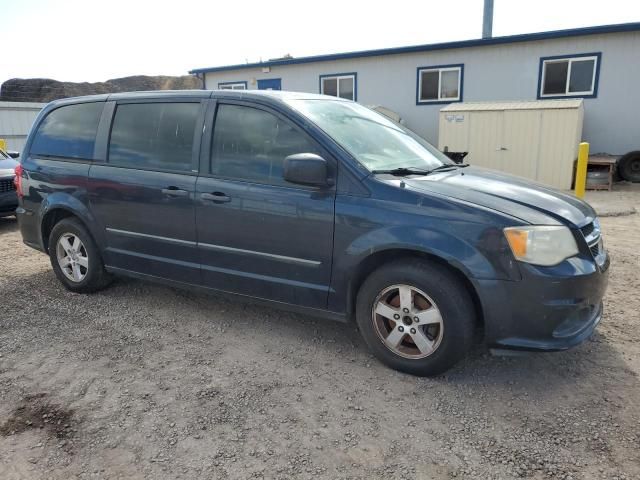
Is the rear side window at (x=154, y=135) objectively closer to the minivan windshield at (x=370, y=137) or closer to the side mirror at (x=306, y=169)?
the minivan windshield at (x=370, y=137)

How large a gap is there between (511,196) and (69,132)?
3.88 metres

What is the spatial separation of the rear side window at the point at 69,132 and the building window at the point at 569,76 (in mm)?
12739

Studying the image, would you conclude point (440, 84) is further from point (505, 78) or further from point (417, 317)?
point (417, 317)

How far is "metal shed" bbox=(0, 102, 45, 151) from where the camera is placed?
50.8 ft

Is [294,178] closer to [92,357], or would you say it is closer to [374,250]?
[374,250]

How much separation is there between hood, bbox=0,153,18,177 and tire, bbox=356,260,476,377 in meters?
7.51

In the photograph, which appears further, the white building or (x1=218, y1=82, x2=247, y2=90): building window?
(x1=218, y1=82, x2=247, y2=90): building window

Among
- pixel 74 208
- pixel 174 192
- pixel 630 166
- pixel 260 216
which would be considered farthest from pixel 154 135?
pixel 630 166

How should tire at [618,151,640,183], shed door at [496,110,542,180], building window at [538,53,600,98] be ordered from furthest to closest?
building window at [538,53,600,98] → tire at [618,151,640,183] → shed door at [496,110,542,180]

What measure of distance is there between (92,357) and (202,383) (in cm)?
93

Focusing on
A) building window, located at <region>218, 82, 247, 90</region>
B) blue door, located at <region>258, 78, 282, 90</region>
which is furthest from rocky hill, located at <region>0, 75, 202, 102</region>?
blue door, located at <region>258, 78, 282, 90</region>

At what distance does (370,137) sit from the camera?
12.2ft

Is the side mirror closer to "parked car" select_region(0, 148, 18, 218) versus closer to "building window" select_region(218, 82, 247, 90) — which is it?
"parked car" select_region(0, 148, 18, 218)

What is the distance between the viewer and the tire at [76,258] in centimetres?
452
